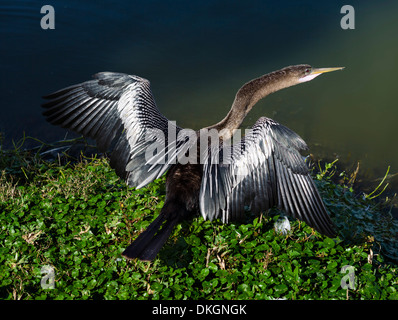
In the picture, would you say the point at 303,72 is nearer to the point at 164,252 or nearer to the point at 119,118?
the point at 119,118

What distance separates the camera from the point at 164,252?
3139 mm

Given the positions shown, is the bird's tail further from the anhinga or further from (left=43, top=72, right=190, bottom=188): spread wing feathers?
(left=43, top=72, right=190, bottom=188): spread wing feathers

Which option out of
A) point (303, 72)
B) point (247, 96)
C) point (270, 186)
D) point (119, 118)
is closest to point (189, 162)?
point (270, 186)

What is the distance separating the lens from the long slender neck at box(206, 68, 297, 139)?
4035 mm

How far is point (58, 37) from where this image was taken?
26.2ft

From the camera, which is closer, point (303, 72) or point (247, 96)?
point (247, 96)

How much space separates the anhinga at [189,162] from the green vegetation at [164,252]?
0.70ft

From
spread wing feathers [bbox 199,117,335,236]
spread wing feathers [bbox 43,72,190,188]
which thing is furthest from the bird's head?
spread wing feathers [bbox 43,72,190,188]

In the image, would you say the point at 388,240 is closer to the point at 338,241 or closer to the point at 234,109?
the point at 338,241

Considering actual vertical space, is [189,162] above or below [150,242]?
above

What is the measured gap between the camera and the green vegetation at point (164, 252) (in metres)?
2.88

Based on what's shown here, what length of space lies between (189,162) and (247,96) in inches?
40.8
